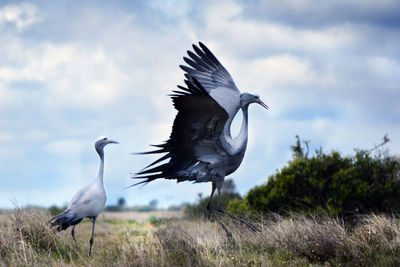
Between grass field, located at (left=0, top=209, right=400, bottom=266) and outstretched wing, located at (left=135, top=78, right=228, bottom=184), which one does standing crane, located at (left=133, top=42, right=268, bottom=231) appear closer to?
outstretched wing, located at (left=135, top=78, right=228, bottom=184)

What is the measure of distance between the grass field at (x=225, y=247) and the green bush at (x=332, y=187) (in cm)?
296

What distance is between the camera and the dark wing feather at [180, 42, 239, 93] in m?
8.16

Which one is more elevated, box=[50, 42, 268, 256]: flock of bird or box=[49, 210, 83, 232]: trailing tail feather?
box=[50, 42, 268, 256]: flock of bird

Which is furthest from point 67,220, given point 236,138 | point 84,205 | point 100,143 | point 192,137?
point 236,138

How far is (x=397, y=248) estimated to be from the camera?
8234mm

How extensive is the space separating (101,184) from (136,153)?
1.47 meters

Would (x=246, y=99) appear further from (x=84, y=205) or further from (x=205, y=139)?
(x=84, y=205)

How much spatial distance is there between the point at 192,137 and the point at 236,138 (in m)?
0.81

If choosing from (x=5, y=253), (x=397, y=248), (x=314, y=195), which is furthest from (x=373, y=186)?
(x=5, y=253)

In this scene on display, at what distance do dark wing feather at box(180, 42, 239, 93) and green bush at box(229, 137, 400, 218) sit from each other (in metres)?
5.22

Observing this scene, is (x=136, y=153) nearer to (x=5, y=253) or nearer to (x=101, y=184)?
(x=101, y=184)

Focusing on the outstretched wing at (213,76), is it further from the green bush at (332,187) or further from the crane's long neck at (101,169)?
the green bush at (332,187)

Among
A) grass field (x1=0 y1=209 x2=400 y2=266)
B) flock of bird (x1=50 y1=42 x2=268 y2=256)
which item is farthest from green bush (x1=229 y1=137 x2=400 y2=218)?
flock of bird (x1=50 y1=42 x2=268 y2=256)

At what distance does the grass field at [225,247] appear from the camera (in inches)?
272
